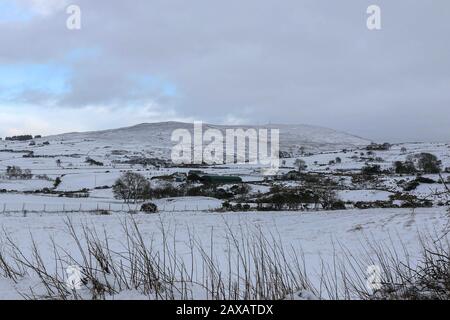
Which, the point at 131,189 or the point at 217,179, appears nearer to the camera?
the point at 131,189

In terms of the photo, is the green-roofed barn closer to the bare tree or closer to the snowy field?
the bare tree

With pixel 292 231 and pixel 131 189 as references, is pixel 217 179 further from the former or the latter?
pixel 292 231

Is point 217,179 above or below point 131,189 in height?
below

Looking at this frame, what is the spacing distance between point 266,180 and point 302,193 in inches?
1513

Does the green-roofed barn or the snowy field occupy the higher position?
the snowy field

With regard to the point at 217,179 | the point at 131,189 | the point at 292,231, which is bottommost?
the point at 217,179

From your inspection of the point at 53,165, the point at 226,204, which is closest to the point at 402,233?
the point at 226,204

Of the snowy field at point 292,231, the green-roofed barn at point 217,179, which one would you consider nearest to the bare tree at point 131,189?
the green-roofed barn at point 217,179

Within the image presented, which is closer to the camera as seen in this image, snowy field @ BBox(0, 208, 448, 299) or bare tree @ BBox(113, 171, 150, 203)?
snowy field @ BBox(0, 208, 448, 299)

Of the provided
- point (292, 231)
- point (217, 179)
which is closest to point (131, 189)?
point (217, 179)

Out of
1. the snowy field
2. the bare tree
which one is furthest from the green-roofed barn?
the snowy field

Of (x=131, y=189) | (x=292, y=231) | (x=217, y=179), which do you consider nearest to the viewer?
(x=292, y=231)
